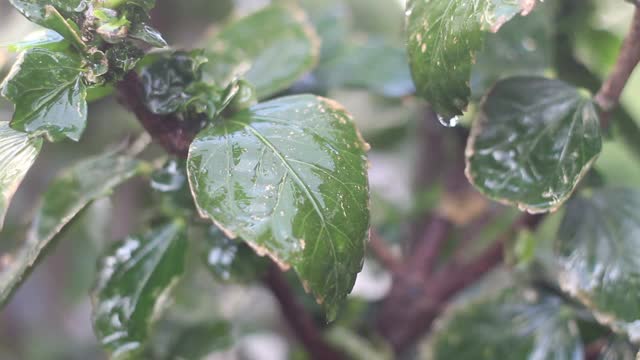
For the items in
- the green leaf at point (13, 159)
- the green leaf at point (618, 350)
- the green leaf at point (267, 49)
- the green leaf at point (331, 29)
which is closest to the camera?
the green leaf at point (13, 159)

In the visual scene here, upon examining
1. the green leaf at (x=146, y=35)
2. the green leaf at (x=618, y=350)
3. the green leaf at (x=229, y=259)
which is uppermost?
the green leaf at (x=146, y=35)

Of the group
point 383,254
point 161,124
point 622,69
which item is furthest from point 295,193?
point 383,254

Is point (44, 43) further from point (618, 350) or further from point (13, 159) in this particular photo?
point (618, 350)

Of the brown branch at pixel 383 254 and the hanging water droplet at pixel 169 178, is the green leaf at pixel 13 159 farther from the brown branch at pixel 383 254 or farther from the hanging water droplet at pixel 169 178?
the brown branch at pixel 383 254

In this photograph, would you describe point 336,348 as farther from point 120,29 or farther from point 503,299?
point 120,29

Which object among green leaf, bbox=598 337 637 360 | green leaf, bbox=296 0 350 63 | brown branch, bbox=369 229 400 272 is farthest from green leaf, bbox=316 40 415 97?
green leaf, bbox=598 337 637 360

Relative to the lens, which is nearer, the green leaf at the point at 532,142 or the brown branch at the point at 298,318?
the green leaf at the point at 532,142

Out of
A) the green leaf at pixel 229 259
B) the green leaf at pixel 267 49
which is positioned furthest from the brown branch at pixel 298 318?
the green leaf at pixel 267 49
